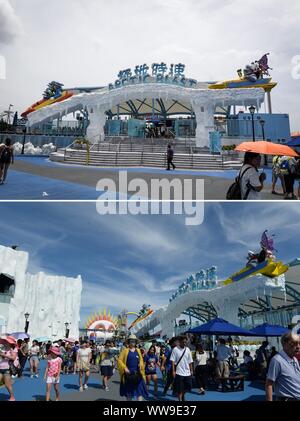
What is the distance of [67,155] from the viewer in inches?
757

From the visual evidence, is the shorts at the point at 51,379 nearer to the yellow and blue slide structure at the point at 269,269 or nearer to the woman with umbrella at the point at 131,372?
the woman with umbrella at the point at 131,372

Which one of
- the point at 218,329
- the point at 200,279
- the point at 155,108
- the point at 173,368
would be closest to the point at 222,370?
the point at 218,329

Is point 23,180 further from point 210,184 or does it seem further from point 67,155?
point 67,155

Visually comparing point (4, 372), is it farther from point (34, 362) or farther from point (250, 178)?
point (250, 178)

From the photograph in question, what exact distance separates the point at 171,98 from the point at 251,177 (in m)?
19.5

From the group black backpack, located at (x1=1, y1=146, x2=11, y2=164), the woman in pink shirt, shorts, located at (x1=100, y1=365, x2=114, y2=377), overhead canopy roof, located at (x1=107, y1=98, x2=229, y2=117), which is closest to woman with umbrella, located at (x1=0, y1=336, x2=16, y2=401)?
the woman in pink shirt

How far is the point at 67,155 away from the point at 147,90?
302 inches

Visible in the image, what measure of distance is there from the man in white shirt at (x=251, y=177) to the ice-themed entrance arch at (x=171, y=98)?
17.4 meters

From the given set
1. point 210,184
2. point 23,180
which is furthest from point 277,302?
point 23,180

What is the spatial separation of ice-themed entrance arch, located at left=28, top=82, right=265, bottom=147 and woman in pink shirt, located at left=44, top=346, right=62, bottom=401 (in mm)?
18225

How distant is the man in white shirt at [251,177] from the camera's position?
14.7 feet

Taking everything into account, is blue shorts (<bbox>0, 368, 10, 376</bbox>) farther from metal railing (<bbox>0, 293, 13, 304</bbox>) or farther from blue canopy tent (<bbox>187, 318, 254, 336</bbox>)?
metal railing (<bbox>0, 293, 13, 304</bbox>)

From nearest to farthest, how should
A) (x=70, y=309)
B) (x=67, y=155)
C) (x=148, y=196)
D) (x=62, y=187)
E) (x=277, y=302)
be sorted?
(x=148, y=196) < (x=62, y=187) < (x=277, y=302) < (x=67, y=155) < (x=70, y=309)

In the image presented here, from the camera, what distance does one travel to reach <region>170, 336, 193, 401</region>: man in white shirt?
15.1 feet
